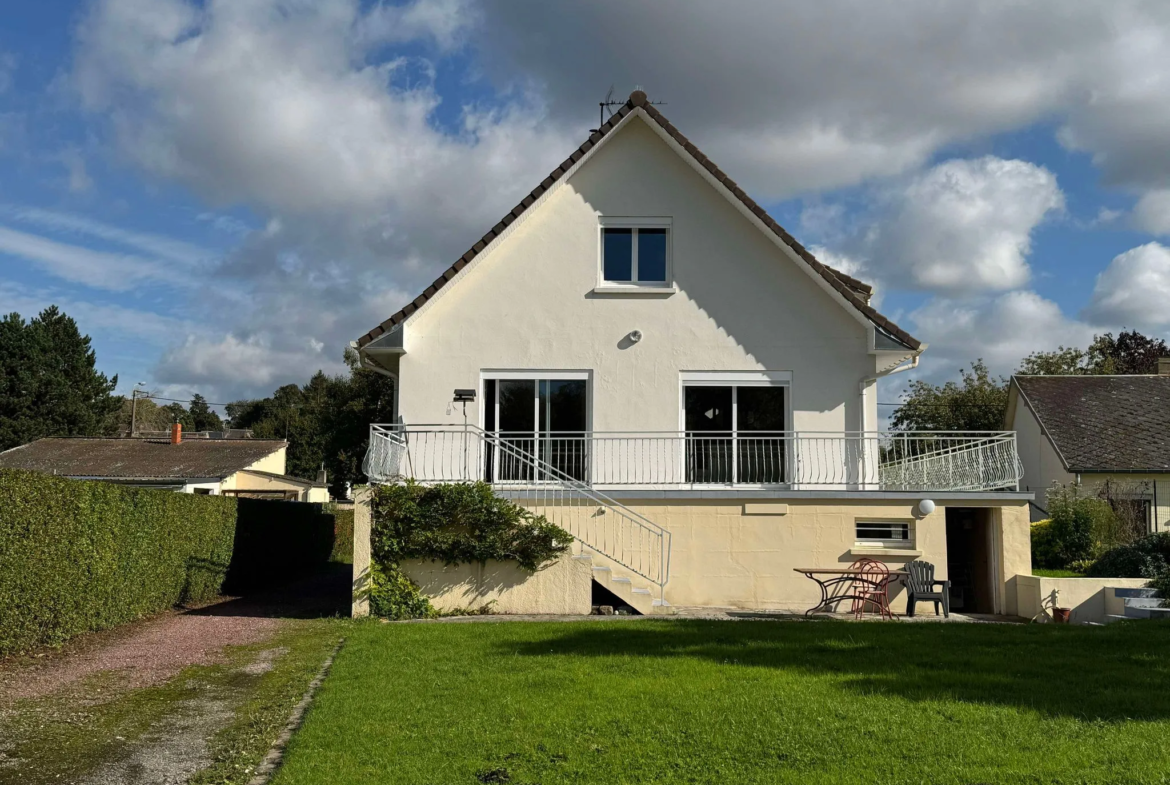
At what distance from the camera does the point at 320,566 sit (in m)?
29.8

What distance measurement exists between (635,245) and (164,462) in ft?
88.3

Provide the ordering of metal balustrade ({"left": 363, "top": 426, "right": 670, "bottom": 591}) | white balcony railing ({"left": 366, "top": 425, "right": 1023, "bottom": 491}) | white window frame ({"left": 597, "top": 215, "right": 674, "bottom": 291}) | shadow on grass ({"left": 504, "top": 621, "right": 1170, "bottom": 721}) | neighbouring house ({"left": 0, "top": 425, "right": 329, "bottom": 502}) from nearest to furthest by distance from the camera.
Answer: shadow on grass ({"left": 504, "top": 621, "right": 1170, "bottom": 721}) → metal balustrade ({"left": 363, "top": 426, "right": 670, "bottom": 591}) → white balcony railing ({"left": 366, "top": 425, "right": 1023, "bottom": 491}) → white window frame ({"left": 597, "top": 215, "right": 674, "bottom": 291}) → neighbouring house ({"left": 0, "top": 425, "right": 329, "bottom": 502})

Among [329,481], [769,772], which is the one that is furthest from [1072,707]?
[329,481]

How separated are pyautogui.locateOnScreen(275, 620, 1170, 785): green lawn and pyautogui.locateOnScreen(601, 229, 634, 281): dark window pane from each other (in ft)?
27.5

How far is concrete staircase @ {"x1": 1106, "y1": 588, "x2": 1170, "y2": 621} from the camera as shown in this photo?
45.0ft

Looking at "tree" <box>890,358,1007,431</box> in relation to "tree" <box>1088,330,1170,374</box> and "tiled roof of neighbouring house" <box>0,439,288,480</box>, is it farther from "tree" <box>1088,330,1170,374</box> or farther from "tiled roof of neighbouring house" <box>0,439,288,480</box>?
"tiled roof of neighbouring house" <box>0,439,288,480</box>

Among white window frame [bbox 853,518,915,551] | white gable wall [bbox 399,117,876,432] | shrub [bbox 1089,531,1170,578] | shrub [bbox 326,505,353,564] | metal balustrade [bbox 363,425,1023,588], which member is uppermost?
white gable wall [bbox 399,117,876,432]

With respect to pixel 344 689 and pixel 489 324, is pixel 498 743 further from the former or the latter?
pixel 489 324

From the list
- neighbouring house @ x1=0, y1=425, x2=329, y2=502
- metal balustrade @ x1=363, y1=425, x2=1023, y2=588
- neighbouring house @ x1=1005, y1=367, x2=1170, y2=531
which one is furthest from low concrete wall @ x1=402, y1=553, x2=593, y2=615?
neighbouring house @ x1=0, y1=425, x2=329, y2=502

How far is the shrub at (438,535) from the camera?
47.6ft

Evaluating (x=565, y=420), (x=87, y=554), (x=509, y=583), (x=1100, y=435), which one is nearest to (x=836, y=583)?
(x=509, y=583)

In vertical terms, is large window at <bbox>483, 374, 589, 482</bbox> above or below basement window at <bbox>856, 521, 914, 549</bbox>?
above

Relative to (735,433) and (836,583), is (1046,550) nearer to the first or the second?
(836,583)

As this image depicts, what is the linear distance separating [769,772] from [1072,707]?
10.3 feet
